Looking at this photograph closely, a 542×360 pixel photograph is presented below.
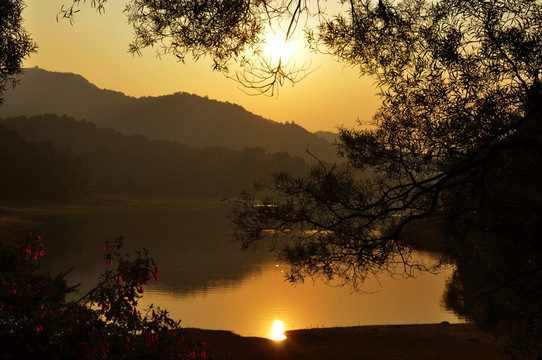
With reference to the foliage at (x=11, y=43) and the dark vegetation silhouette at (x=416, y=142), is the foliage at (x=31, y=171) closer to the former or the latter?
the foliage at (x=11, y=43)

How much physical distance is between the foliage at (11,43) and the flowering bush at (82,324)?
838 centimetres

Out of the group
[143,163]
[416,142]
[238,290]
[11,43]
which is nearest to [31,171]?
[143,163]

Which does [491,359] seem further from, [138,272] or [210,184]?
[210,184]

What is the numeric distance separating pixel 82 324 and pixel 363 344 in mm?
11518

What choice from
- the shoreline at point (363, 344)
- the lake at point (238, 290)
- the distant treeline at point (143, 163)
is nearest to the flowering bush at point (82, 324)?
the shoreline at point (363, 344)

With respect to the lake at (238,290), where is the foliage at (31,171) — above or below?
above

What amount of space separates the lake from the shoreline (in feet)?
13.9

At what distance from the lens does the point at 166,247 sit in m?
48.7

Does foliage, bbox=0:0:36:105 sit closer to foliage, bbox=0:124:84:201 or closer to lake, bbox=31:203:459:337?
lake, bbox=31:203:459:337

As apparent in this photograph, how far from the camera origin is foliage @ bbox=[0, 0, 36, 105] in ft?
42.8

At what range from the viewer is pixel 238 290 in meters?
31.7

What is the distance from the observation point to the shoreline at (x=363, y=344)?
14.5 meters

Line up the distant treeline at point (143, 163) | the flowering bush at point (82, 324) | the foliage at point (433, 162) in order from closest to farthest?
the flowering bush at point (82, 324), the foliage at point (433, 162), the distant treeline at point (143, 163)

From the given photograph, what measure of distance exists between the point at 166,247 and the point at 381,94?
42048 mm
